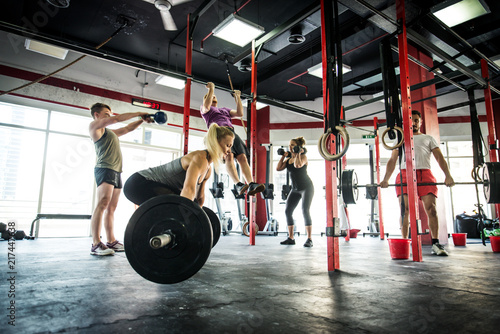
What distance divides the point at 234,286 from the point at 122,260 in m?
1.33

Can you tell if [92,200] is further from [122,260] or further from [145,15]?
[122,260]

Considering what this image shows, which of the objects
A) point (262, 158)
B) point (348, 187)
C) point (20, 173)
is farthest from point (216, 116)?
point (262, 158)

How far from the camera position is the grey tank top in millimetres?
2023


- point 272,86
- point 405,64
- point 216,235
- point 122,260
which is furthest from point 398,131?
point 272,86

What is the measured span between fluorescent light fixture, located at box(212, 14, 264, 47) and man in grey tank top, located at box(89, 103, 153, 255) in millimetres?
2418

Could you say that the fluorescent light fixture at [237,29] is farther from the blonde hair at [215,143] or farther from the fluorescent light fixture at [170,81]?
the blonde hair at [215,143]

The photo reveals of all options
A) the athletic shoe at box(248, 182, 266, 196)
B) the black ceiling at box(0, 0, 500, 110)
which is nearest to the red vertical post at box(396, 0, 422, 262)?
the black ceiling at box(0, 0, 500, 110)

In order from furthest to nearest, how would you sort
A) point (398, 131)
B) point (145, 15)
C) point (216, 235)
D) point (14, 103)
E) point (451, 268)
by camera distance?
point (14, 103) < point (145, 15) < point (398, 131) < point (216, 235) < point (451, 268)

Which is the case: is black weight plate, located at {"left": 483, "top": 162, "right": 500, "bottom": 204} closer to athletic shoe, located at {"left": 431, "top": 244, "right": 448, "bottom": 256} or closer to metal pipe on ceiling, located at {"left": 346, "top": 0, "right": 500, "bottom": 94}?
athletic shoe, located at {"left": 431, "top": 244, "right": 448, "bottom": 256}

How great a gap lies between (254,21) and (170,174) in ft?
14.4

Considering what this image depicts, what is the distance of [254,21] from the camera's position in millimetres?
5508

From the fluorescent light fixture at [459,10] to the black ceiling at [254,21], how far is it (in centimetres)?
27

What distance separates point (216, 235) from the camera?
2.34 m

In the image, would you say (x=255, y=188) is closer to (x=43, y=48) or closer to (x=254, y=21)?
(x=254, y=21)
